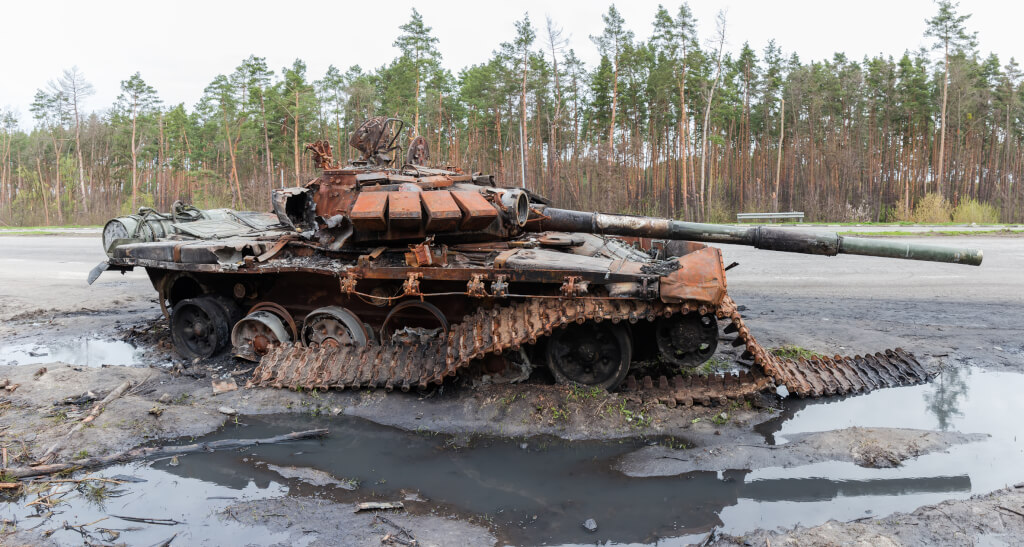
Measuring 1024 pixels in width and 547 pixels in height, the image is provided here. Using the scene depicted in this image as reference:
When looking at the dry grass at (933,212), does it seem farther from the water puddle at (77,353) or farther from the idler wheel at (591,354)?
the water puddle at (77,353)

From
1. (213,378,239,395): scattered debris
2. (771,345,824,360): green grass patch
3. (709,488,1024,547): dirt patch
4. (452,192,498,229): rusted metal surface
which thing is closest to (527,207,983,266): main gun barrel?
(452,192,498,229): rusted metal surface

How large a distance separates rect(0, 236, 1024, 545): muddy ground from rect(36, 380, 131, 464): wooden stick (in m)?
0.07

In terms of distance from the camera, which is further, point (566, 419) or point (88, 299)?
point (88, 299)

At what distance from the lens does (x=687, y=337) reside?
21.2ft

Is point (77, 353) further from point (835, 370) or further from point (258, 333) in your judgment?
point (835, 370)

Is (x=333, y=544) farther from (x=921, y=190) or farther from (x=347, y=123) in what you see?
(x=921, y=190)

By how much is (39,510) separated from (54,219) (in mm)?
55746

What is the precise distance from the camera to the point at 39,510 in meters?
4.48

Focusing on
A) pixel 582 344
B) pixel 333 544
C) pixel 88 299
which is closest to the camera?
pixel 333 544

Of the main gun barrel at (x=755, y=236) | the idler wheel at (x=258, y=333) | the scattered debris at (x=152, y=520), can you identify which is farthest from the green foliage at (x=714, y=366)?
the scattered debris at (x=152, y=520)

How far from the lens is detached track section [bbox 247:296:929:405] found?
19.8 ft

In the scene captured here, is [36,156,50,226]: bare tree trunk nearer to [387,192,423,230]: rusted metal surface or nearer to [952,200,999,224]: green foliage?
[387,192,423,230]: rusted metal surface

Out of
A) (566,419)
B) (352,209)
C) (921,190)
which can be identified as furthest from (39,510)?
(921,190)

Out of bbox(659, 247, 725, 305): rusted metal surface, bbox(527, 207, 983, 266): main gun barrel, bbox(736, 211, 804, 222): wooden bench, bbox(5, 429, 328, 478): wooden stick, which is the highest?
bbox(736, 211, 804, 222): wooden bench
